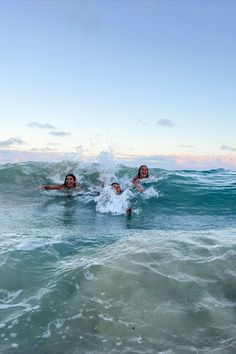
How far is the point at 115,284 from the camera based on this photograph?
5.25m

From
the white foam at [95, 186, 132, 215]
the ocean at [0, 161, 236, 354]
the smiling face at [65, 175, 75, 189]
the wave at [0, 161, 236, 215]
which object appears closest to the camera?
the ocean at [0, 161, 236, 354]

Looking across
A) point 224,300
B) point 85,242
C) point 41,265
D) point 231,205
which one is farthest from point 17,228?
point 231,205

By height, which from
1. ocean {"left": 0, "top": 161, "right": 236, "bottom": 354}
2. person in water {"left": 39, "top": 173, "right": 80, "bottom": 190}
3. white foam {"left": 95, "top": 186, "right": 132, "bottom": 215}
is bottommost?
ocean {"left": 0, "top": 161, "right": 236, "bottom": 354}

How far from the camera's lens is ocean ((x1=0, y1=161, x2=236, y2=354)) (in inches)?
156

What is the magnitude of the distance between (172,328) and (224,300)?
3.52 ft

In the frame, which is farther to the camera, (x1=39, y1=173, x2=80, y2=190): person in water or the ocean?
(x1=39, y1=173, x2=80, y2=190): person in water

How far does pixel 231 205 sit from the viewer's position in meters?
13.5

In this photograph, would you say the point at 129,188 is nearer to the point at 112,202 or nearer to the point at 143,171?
the point at 143,171

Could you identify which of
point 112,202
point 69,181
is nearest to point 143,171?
point 69,181

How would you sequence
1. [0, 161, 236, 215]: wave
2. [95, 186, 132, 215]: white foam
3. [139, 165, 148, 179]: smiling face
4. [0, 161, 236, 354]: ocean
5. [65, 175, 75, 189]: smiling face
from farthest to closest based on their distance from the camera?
[139, 165, 148, 179]: smiling face < [65, 175, 75, 189]: smiling face < [0, 161, 236, 215]: wave < [95, 186, 132, 215]: white foam < [0, 161, 236, 354]: ocean

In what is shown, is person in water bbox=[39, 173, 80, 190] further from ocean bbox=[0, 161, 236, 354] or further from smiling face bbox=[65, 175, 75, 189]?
ocean bbox=[0, 161, 236, 354]

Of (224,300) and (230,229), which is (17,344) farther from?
(230,229)

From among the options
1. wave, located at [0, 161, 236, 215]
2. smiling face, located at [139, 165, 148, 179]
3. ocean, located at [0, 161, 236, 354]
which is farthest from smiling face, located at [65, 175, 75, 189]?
smiling face, located at [139, 165, 148, 179]

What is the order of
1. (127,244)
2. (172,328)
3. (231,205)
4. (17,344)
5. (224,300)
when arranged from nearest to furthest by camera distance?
(17,344) < (172,328) < (224,300) < (127,244) < (231,205)
